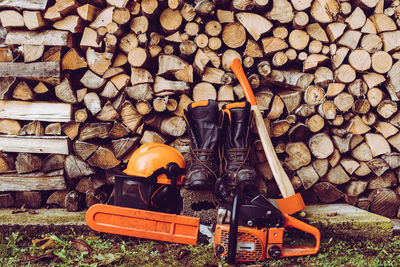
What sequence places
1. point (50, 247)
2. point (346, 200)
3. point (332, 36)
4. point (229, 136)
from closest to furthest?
point (50, 247)
point (229, 136)
point (332, 36)
point (346, 200)

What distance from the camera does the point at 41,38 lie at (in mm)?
2650

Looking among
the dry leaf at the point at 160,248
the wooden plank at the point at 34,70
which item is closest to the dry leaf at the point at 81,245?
the dry leaf at the point at 160,248

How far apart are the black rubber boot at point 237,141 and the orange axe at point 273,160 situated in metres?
0.12

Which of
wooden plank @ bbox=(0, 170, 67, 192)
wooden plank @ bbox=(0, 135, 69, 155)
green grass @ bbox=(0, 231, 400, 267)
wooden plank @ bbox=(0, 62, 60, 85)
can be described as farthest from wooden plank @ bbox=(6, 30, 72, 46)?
green grass @ bbox=(0, 231, 400, 267)

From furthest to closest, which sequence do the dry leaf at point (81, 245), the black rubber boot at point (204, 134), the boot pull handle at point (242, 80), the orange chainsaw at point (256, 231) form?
the boot pull handle at point (242, 80) < the black rubber boot at point (204, 134) < the dry leaf at point (81, 245) < the orange chainsaw at point (256, 231)

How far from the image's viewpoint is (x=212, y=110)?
8.04 ft

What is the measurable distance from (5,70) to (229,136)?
2004mm

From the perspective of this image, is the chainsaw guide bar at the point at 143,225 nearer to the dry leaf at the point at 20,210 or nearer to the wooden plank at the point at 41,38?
the dry leaf at the point at 20,210

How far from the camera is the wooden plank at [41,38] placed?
2619mm

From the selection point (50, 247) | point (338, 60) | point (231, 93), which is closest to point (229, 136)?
point (231, 93)

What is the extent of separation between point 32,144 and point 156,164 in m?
1.24

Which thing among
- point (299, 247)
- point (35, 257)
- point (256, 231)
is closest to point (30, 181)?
point (35, 257)

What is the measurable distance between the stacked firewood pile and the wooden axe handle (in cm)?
13

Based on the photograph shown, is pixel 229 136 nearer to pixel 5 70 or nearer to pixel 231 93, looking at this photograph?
pixel 231 93
